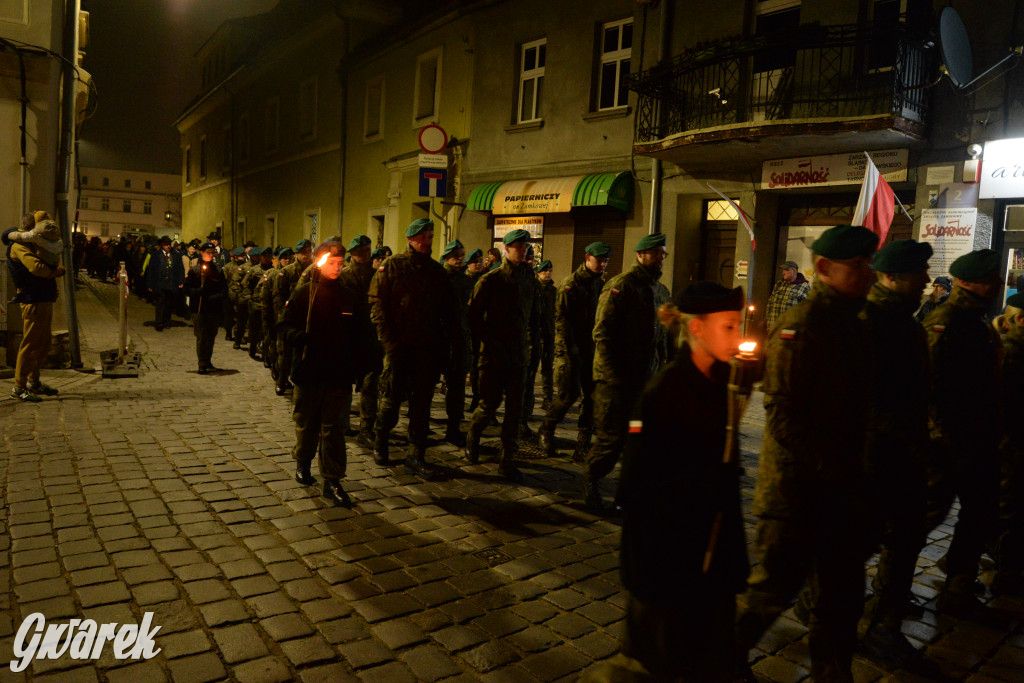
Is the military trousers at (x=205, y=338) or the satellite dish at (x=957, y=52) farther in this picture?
the military trousers at (x=205, y=338)

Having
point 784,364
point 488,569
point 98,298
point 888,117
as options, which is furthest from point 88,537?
point 98,298

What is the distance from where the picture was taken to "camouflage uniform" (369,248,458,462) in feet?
20.6

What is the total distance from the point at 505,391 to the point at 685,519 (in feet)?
13.8

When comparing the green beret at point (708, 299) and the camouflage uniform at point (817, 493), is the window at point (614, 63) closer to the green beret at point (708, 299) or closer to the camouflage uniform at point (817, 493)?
the camouflage uniform at point (817, 493)

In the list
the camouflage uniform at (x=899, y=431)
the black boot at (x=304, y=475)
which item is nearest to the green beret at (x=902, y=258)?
the camouflage uniform at (x=899, y=431)

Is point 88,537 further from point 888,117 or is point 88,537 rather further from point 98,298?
point 98,298

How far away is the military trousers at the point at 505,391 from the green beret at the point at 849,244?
350 centimetres

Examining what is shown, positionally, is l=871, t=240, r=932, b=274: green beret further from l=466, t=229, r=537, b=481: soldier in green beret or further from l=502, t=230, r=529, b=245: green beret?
l=502, t=230, r=529, b=245: green beret

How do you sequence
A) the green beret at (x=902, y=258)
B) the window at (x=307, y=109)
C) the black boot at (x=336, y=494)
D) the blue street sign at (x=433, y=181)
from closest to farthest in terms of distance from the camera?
the green beret at (x=902, y=258), the black boot at (x=336, y=494), the blue street sign at (x=433, y=181), the window at (x=307, y=109)

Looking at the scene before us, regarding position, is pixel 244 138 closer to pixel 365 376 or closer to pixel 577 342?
pixel 365 376

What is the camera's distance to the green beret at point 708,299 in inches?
94.7

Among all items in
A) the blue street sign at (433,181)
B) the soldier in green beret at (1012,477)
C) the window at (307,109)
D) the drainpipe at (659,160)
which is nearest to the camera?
the soldier in green beret at (1012,477)

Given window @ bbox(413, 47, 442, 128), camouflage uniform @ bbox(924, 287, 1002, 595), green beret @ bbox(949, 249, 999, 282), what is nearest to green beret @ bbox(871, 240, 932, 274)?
green beret @ bbox(949, 249, 999, 282)

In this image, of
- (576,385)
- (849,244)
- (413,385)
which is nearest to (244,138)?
(413,385)
